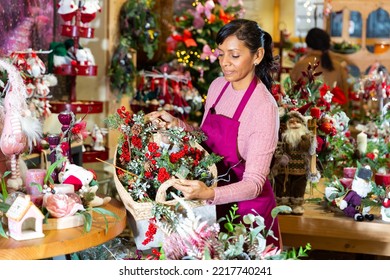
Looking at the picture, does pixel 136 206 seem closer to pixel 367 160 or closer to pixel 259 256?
pixel 259 256

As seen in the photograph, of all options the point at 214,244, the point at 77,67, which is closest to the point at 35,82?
the point at 77,67

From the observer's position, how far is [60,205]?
233 centimetres

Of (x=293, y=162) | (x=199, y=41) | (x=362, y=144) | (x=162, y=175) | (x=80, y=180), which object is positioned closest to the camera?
(x=162, y=175)

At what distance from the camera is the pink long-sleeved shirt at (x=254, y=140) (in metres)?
2.41

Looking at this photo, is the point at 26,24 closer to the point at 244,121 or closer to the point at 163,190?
the point at 244,121

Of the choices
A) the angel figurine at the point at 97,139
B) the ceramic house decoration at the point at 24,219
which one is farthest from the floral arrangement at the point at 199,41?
the ceramic house decoration at the point at 24,219

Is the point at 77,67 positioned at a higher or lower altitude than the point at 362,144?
higher

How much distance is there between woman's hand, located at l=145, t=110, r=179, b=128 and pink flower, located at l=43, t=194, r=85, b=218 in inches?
17.5

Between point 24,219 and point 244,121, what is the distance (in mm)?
839

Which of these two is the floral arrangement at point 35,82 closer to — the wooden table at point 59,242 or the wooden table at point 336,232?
the wooden table at point 336,232

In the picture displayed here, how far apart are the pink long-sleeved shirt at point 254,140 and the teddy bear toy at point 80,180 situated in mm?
467
